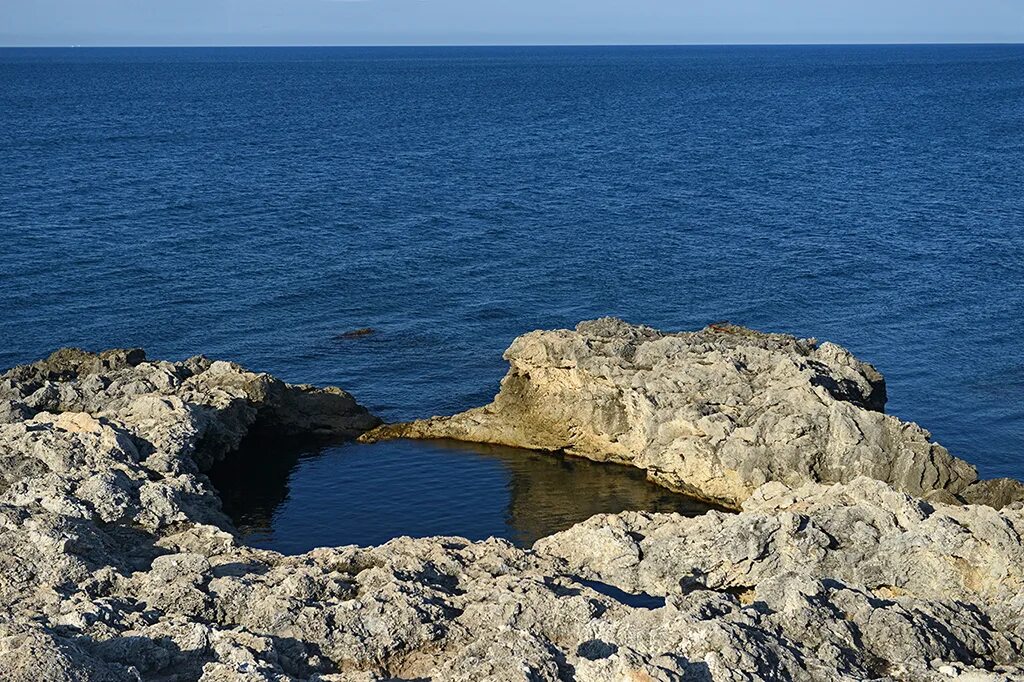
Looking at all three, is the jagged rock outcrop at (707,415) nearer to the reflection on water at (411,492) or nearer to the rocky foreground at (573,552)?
Answer: the rocky foreground at (573,552)

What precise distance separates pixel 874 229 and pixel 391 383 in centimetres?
4933

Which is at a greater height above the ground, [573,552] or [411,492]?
[573,552]

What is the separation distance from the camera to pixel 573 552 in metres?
32.3

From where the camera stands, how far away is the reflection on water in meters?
43.6

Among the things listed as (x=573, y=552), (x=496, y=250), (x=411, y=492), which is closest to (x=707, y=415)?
(x=411, y=492)

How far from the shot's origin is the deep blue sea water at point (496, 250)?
64500mm

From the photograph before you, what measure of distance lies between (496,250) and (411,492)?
41.5 metres

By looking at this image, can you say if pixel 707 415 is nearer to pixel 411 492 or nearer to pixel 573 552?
pixel 411 492

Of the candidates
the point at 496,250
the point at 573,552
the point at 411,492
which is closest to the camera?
the point at 573,552

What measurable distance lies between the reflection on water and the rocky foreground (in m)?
1.25

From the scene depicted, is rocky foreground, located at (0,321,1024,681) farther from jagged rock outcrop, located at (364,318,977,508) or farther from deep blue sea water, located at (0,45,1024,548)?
deep blue sea water, located at (0,45,1024,548)

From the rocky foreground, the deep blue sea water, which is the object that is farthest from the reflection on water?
the deep blue sea water

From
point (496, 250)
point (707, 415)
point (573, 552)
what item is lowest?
point (496, 250)

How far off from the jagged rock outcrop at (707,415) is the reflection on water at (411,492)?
3.58 ft
